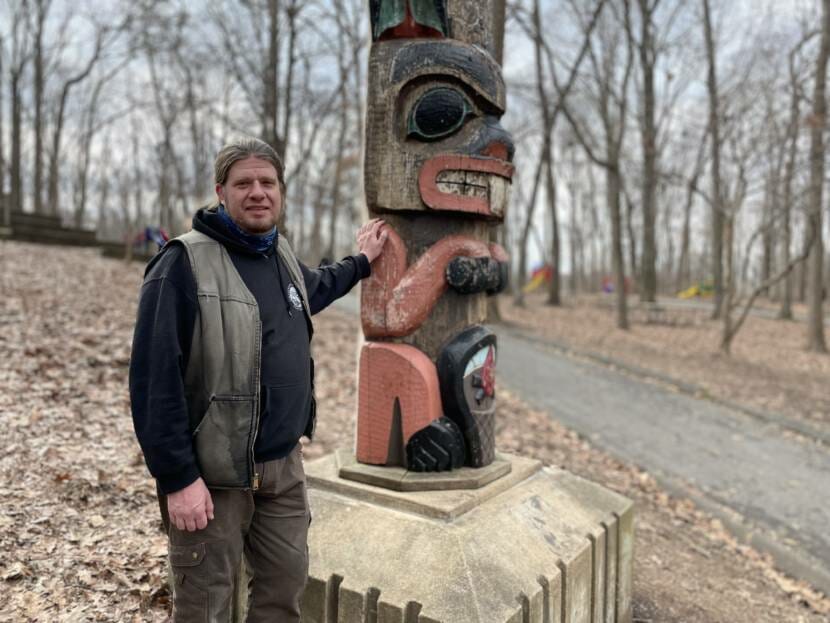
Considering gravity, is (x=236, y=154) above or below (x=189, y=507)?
above

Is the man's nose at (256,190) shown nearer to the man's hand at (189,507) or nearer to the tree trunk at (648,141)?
the man's hand at (189,507)

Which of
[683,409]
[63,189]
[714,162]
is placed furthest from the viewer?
[63,189]

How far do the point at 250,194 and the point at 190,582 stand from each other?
4.57 ft

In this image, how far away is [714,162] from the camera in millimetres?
16953

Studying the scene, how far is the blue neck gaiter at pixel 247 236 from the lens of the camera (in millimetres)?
2227

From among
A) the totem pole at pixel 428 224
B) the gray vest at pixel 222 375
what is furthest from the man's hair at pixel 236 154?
the totem pole at pixel 428 224

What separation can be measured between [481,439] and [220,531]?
1.68 meters

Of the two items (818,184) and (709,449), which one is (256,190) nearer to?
(709,449)

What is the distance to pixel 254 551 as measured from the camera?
2.38 meters

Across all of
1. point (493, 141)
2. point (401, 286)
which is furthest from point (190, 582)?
point (493, 141)

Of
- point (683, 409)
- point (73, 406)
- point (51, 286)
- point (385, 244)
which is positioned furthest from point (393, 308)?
point (51, 286)

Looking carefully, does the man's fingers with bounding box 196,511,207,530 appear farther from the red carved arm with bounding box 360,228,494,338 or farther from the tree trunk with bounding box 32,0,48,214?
the tree trunk with bounding box 32,0,48,214

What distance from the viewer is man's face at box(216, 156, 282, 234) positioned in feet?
7.32

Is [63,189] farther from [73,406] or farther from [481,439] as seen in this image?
[481,439]
